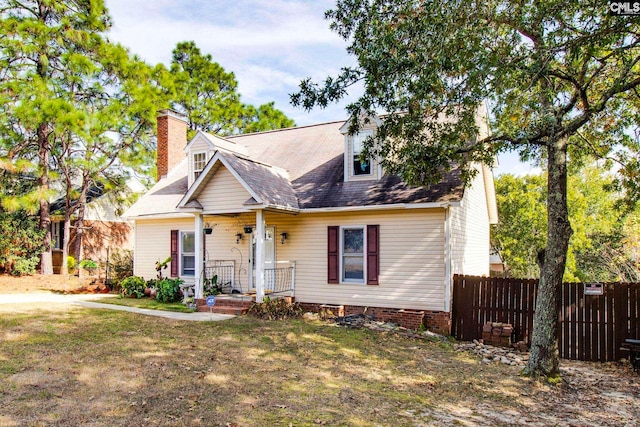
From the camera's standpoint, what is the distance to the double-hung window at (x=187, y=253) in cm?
1620

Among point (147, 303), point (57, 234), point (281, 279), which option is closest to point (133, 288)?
point (147, 303)

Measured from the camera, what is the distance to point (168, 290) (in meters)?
15.1

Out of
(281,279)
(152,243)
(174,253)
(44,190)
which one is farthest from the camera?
(44,190)

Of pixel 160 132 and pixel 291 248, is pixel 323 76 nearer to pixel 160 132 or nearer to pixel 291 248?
pixel 291 248

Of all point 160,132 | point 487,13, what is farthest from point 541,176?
point 160,132

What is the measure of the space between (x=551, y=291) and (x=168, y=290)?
12132 mm

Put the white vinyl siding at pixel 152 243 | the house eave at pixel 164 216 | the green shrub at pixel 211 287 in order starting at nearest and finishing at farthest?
1. the green shrub at pixel 211 287
2. the house eave at pixel 164 216
3. the white vinyl siding at pixel 152 243

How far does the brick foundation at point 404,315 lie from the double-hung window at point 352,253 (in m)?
0.90

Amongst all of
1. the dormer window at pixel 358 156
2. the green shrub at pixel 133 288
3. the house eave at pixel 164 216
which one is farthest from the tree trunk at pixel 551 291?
the green shrub at pixel 133 288

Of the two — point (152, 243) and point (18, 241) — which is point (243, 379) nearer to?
point (152, 243)

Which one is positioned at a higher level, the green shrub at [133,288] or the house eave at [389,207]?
the house eave at [389,207]

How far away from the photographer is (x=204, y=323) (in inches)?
443

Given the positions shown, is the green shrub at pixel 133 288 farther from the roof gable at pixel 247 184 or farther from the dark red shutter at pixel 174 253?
the roof gable at pixel 247 184

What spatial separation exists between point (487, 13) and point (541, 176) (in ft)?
60.1
